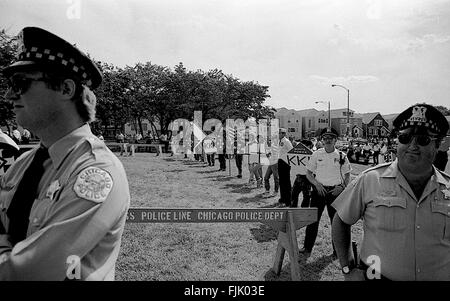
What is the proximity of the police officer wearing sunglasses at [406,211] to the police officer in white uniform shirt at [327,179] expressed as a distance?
3059mm

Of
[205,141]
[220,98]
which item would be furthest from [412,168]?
[220,98]

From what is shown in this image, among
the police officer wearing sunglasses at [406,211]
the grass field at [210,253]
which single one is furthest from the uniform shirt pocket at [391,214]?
the grass field at [210,253]

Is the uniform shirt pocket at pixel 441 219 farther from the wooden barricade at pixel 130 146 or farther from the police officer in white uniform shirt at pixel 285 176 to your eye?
the wooden barricade at pixel 130 146

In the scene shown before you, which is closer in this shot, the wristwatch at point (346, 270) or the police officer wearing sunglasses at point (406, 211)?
the police officer wearing sunglasses at point (406, 211)

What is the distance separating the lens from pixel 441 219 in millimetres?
2041

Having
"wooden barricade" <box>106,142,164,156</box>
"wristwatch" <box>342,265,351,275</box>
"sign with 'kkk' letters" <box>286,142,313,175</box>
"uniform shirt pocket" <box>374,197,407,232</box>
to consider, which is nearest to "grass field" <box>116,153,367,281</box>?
"sign with 'kkk' letters" <box>286,142,313,175</box>

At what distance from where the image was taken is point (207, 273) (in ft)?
14.9

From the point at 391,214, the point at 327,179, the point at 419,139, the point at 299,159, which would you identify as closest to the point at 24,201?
the point at 391,214

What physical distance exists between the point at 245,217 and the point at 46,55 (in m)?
2.77

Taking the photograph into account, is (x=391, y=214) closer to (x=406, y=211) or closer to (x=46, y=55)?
(x=406, y=211)

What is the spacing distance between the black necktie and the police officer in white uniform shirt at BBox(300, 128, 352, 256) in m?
4.58

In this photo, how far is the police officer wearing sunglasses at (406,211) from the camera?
2002mm

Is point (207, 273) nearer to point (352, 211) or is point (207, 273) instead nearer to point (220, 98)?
point (352, 211)
